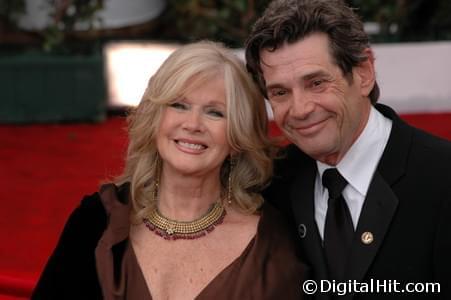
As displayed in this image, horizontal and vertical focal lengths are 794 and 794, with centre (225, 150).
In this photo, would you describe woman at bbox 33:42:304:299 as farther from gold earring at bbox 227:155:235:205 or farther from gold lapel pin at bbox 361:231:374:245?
gold lapel pin at bbox 361:231:374:245

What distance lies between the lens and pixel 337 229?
7.07ft

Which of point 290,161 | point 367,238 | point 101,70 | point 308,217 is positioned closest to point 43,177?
point 101,70

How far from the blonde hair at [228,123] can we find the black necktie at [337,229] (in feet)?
1.00

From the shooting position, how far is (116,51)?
196 inches

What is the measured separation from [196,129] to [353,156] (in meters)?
0.44

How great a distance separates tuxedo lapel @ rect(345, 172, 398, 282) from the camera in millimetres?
2068

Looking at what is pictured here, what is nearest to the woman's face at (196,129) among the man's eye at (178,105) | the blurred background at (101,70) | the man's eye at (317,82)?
the man's eye at (178,105)

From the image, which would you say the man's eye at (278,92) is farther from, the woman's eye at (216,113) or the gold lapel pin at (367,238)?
the gold lapel pin at (367,238)

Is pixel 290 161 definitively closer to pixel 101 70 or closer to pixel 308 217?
pixel 308 217

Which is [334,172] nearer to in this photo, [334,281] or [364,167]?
[364,167]

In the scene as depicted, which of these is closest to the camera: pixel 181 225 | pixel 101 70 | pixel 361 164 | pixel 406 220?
pixel 406 220

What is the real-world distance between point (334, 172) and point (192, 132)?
415mm

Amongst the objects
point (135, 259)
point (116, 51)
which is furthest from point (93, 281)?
point (116, 51)

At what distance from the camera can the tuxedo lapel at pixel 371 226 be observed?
2.07 meters
